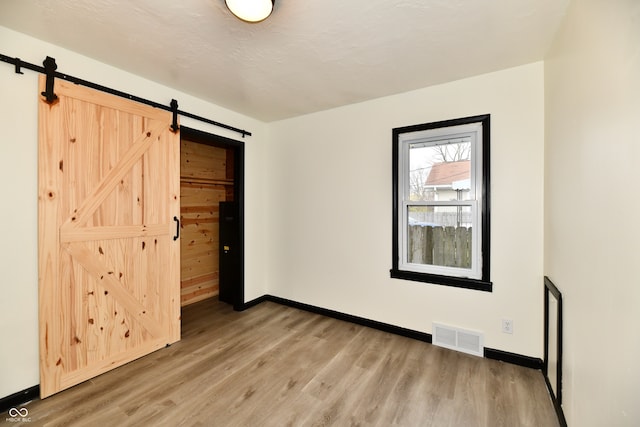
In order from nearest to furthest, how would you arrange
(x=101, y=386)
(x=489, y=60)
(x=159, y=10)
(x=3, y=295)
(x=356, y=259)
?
Answer: (x=159, y=10), (x=3, y=295), (x=101, y=386), (x=489, y=60), (x=356, y=259)

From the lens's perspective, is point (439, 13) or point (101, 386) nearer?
point (439, 13)

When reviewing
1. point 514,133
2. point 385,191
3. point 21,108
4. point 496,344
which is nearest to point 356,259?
point 385,191

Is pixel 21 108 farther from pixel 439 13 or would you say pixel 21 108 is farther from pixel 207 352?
pixel 439 13

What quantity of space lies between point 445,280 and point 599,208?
62.9 inches

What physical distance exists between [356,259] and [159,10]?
2783 mm

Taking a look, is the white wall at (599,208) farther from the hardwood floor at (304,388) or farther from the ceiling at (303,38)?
the hardwood floor at (304,388)

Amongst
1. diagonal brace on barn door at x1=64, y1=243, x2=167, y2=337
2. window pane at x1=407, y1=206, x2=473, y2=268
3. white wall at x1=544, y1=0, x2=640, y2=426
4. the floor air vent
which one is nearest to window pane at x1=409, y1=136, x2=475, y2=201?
window pane at x1=407, y1=206, x2=473, y2=268

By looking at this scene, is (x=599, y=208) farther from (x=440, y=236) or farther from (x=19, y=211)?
(x=19, y=211)

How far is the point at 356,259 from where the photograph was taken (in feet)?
10.5

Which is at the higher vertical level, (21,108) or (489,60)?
(489,60)

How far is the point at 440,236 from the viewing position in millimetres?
2727

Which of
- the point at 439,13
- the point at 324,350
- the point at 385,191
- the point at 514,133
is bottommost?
the point at 324,350

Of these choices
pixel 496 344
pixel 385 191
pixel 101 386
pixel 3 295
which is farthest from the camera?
pixel 385 191

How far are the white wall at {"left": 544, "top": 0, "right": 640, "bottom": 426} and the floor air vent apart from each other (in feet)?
2.76
